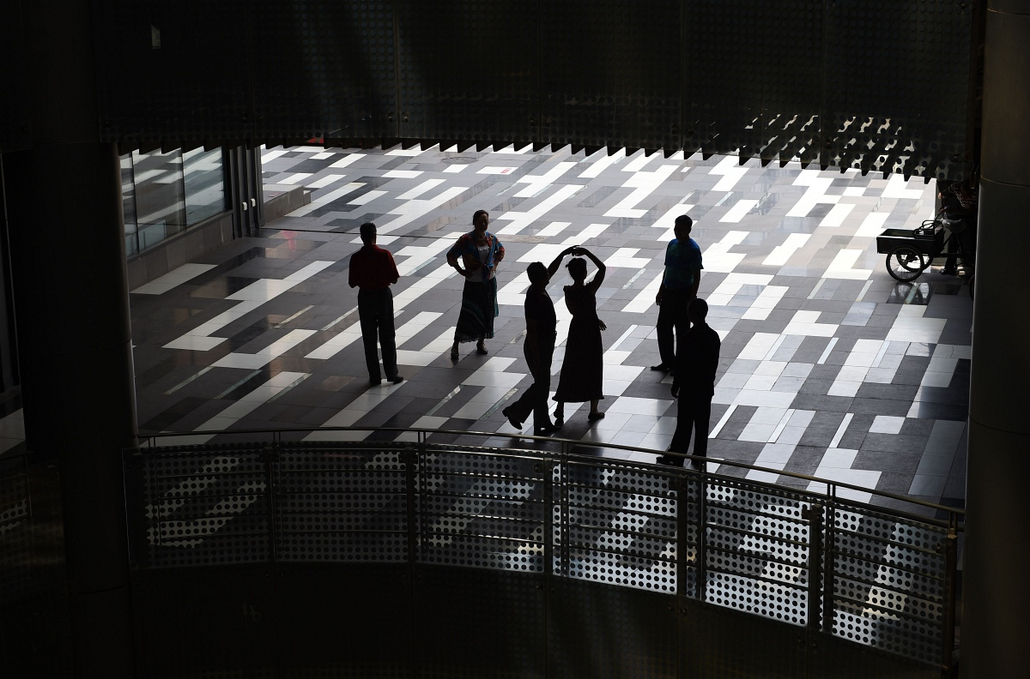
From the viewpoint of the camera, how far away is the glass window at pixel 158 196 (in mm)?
18672

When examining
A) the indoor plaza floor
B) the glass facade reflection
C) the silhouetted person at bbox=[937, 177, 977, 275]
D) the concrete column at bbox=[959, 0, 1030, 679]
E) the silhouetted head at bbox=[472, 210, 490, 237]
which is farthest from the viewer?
the glass facade reflection

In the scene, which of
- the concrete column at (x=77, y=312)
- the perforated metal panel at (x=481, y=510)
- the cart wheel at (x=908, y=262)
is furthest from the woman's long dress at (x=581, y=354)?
the cart wheel at (x=908, y=262)

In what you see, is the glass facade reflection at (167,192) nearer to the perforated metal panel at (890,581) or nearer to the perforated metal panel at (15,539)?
the perforated metal panel at (15,539)

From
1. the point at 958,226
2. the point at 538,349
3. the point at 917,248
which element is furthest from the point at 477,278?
the point at 958,226

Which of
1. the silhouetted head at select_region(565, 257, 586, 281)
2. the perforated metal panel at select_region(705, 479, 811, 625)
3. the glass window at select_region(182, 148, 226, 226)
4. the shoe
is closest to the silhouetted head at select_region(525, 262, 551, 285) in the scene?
the silhouetted head at select_region(565, 257, 586, 281)

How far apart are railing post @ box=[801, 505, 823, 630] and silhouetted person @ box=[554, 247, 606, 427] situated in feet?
14.8

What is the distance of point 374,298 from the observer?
46.6 ft

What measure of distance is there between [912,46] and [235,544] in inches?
212

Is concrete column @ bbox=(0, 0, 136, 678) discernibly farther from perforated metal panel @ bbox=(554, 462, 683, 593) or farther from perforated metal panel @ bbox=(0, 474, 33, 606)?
perforated metal panel @ bbox=(554, 462, 683, 593)

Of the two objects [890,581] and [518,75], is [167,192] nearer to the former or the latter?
[518,75]

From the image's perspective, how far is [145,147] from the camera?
9.44 metres

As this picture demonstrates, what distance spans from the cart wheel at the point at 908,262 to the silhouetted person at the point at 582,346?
6.67 metres

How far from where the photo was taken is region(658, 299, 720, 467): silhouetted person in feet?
37.4

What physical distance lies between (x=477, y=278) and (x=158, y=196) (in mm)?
6190
